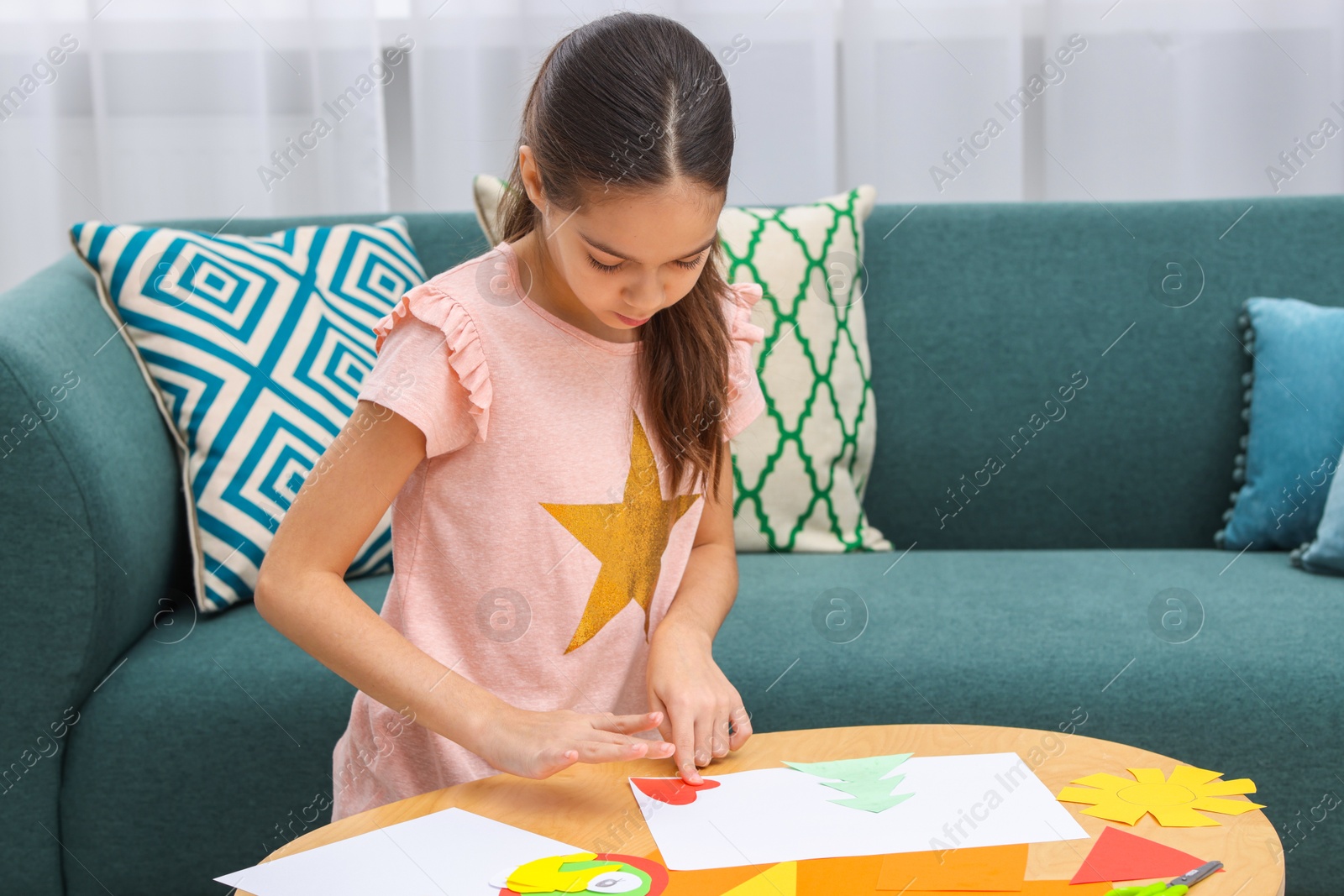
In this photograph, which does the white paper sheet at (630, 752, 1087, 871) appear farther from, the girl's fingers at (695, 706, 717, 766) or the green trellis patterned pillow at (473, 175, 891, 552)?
the green trellis patterned pillow at (473, 175, 891, 552)

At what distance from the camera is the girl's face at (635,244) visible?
2.39ft

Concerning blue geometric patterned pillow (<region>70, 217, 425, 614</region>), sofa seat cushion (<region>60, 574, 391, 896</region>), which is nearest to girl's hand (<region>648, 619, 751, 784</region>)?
sofa seat cushion (<region>60, 574, 391, 896</region>)

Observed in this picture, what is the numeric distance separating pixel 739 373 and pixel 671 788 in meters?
0.41

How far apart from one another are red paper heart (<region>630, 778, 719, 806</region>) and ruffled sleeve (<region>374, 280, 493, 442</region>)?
11.4 inches

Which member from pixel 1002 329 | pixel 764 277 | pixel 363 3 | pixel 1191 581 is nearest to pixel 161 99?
pixel 363 3

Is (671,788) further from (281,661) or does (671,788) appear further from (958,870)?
(281,661)

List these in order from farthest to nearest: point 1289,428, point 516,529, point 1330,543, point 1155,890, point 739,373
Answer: point 1289,428
point 1330,543
point 739,373
point 516,529
point 1155,890

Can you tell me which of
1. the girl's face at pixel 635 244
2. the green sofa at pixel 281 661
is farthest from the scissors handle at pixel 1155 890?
the green sofa at pixel 281 661

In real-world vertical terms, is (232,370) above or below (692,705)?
above

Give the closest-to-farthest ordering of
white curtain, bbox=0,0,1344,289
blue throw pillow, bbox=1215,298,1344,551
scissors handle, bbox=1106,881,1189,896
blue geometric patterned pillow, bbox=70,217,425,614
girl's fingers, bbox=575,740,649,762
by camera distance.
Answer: scissors handle, bbox=1106,881,1189,896
girl's fingers, bbox=575,740,649,762
blue geometric patterned pillow, bbox=70,217,425,614
blue throw pillow, bbox=1215,298,1344,551
white curtain, bbox=0,0,1344,289

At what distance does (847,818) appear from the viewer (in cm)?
66

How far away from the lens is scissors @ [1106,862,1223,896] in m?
0.56

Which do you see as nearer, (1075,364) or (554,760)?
(554,760)

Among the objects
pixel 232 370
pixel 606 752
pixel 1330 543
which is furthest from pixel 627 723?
pixel 1330 543
